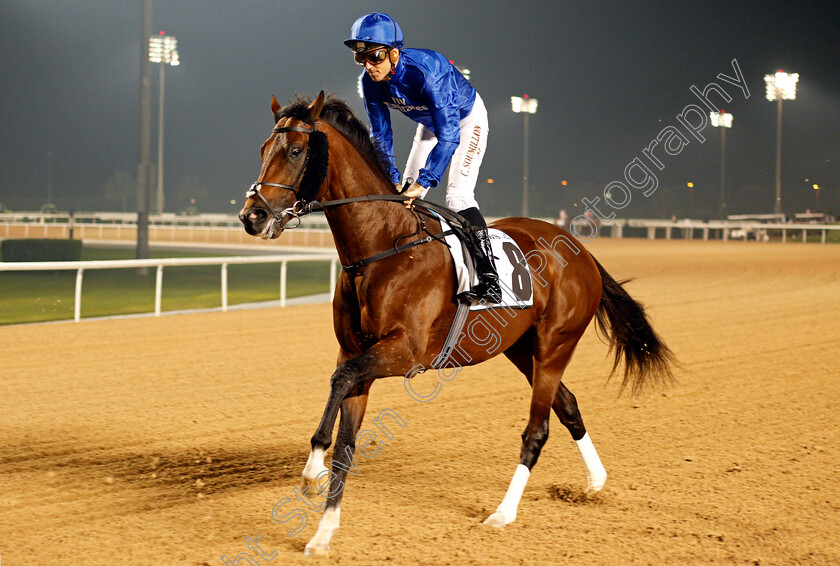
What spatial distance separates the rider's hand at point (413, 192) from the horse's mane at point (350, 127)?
0.12m

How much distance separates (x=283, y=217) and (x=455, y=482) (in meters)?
1.59

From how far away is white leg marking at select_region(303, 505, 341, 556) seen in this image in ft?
9.65

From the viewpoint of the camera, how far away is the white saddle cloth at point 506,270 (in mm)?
3543

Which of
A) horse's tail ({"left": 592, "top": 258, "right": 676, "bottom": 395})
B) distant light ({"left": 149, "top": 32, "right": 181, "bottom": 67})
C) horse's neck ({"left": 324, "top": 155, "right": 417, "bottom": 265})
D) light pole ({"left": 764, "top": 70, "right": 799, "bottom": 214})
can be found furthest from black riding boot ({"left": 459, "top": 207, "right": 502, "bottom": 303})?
distant light ({"left": 149, "top": 32, "right": 181, "bottom": 67})

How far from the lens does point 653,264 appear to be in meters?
18.7

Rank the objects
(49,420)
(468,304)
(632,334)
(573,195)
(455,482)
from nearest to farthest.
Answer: (468,304) → (455,482) → (632,334) → (49,420) → (573,195)

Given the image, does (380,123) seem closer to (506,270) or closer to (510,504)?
Answer: (506,270)

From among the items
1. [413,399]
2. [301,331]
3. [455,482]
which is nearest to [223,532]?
[455,482]

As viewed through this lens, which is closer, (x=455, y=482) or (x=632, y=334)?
(x=455, y=482)

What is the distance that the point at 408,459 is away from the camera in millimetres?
4262

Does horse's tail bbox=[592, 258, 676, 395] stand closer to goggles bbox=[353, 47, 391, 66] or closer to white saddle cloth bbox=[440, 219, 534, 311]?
white saddle cloth bbox=[440, 219, 534, 311]

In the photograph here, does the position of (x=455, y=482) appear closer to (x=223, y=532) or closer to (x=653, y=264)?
(x=223, y=532)

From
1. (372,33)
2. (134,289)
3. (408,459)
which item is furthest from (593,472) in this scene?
(134,289)

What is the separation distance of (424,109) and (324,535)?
1822mm
